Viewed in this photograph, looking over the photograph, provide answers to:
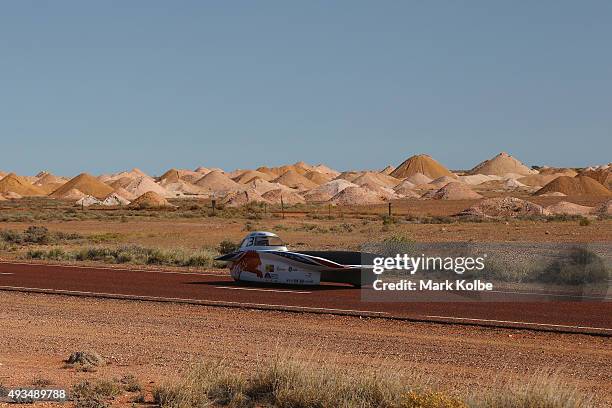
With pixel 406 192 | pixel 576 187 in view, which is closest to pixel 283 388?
pixel 576 187

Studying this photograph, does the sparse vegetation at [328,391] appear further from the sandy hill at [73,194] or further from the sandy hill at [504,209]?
the sandy hill at [73,194]

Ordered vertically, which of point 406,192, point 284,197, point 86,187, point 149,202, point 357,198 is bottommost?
point 149,202

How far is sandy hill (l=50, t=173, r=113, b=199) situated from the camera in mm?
174500

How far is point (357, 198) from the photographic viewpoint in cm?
12294

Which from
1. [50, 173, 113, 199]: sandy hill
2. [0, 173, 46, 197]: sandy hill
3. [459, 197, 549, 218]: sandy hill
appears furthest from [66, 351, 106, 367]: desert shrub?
[0, 173, 46, 197]: sandy hill

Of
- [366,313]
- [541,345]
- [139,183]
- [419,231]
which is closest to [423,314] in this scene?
[366,313]

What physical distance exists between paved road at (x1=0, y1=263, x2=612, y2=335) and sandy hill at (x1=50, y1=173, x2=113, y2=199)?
148417mm

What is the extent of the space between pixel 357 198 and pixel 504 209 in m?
42.1

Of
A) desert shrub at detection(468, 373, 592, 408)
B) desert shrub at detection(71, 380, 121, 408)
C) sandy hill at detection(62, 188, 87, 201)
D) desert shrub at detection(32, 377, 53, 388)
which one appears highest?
sandy hill at detection(62, 188, 87, 201)

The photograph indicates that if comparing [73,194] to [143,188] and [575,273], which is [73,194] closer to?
[143,188]

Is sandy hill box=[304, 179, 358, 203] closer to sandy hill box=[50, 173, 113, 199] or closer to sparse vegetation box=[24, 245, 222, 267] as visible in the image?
sandy hill box=[50, 173, 113, 199]

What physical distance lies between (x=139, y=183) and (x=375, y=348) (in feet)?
519

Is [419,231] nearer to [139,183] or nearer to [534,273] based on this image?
[534,273]

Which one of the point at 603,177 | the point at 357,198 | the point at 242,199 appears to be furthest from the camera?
the point at 603,177
